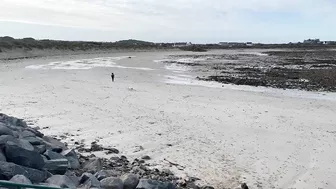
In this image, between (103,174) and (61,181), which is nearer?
(61,181)

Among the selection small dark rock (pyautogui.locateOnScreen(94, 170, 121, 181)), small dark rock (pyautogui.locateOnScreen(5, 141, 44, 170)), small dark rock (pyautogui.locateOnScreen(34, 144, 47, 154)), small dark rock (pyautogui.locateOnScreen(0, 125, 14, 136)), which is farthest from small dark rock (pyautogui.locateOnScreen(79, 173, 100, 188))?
small dark rock (pyautogui.locateOnScreen(0, 125, 14, 136))

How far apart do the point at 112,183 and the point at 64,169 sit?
1.21 m

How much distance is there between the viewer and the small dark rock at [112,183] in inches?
255

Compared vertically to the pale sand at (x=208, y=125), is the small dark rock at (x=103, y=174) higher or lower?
higher

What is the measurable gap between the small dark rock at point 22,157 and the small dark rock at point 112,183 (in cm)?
118

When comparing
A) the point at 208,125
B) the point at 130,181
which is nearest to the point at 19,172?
the point at 130,181

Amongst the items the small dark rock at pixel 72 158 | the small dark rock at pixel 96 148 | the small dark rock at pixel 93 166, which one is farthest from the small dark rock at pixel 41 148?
the small dark rock at pixel 96 148

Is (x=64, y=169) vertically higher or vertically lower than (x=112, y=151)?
higher

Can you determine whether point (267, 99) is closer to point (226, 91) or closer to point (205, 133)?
point (226, 91)

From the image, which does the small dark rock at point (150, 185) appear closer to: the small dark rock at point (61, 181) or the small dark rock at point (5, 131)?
the small dark rock at point (61, 181)

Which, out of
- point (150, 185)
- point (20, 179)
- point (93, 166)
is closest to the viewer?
point (20, 179)

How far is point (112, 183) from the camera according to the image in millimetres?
6520

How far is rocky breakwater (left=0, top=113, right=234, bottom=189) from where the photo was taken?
617 cm

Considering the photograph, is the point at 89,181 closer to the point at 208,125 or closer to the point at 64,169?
the point at 64,169
